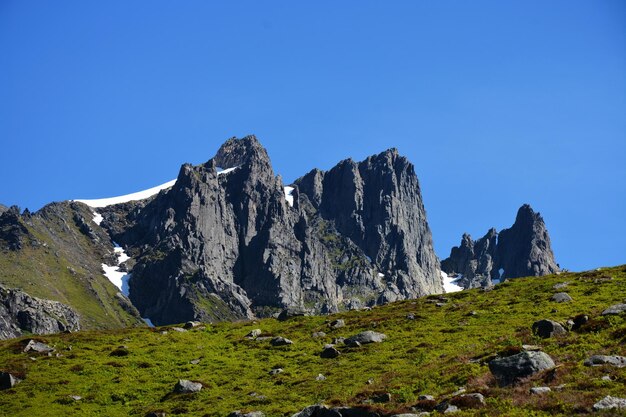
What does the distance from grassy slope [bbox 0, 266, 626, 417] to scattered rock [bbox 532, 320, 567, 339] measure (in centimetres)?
99

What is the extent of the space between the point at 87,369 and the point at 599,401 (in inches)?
1696

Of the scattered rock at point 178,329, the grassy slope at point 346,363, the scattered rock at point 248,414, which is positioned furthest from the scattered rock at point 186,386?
the scattered rock at point 178,329

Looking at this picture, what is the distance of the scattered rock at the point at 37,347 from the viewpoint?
2465 inches

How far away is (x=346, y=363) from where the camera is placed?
49781 millimetres

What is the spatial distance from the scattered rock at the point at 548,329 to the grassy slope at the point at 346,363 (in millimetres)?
993

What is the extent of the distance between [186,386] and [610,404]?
101ft

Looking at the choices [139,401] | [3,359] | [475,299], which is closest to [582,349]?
[139,401]

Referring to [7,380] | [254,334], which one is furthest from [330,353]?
[7,380]

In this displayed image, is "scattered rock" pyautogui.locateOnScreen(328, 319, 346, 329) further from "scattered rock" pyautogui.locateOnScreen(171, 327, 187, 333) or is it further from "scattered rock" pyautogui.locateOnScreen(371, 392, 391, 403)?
"scattered rock" pyautogui.locateOnScreen(371, 392, 391, 403)

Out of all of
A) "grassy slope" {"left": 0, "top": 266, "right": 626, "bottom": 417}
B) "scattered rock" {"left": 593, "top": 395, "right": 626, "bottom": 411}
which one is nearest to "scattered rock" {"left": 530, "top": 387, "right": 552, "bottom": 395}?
"grassy slope" {"left": 0, "top": 266, "right": 626, "bottom": 417}

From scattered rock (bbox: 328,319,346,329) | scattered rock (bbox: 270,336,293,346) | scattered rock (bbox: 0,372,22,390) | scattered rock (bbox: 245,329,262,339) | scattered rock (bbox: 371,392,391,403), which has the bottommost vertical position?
scattered rock (bbox: 371,392,391,403)

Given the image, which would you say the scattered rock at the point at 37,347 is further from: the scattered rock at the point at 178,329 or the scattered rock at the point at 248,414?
the scattered rock at the point at 248,414

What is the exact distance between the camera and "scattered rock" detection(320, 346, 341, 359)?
5331cm

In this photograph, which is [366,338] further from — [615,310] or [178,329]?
[178,329]
